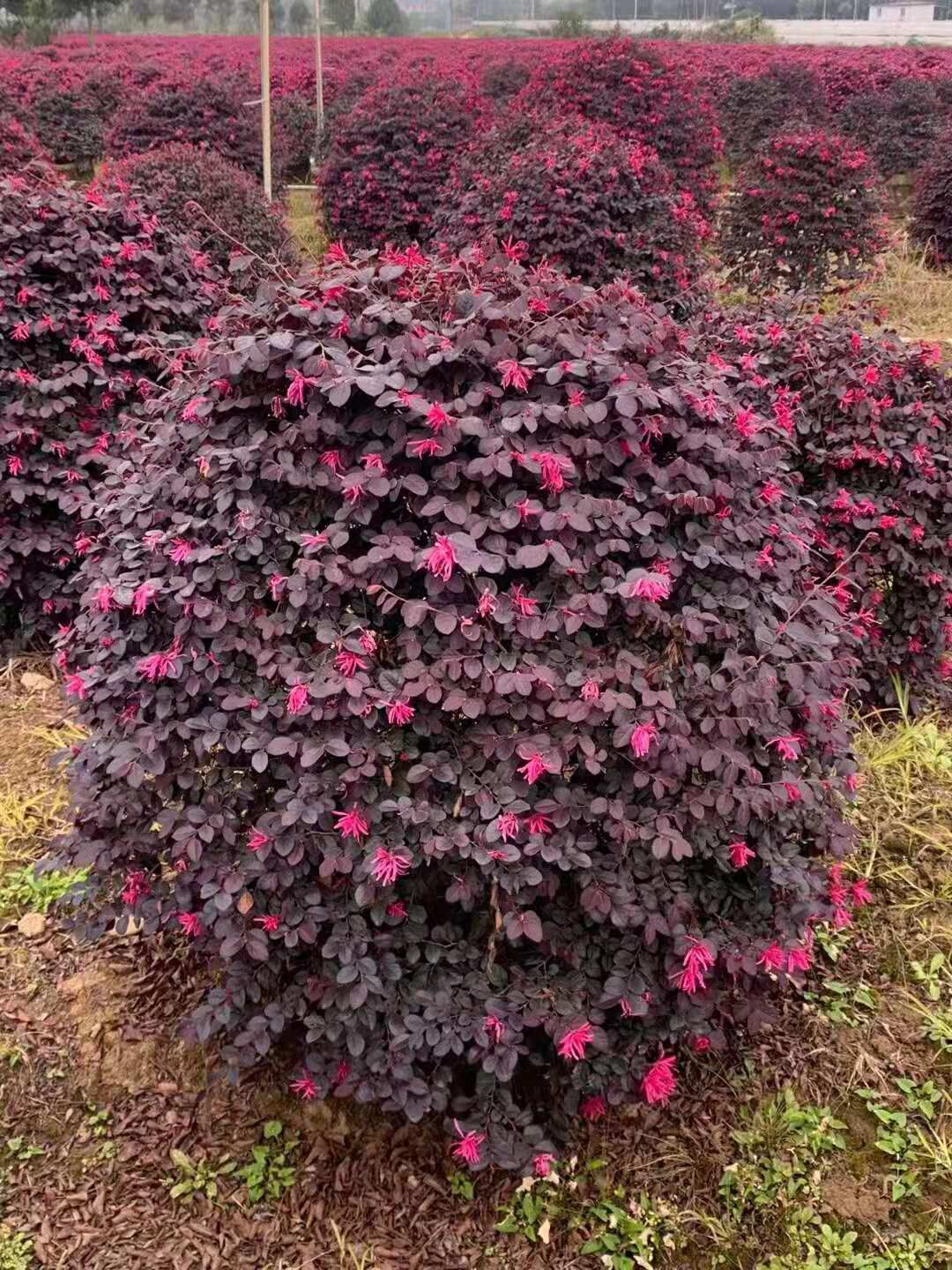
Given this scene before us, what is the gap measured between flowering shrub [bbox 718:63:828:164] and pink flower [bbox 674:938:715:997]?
13730 mm

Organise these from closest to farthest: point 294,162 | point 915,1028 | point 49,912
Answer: point 915,1028
point 49,912
point 294,162

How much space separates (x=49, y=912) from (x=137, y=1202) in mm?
851

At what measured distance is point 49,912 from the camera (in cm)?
273

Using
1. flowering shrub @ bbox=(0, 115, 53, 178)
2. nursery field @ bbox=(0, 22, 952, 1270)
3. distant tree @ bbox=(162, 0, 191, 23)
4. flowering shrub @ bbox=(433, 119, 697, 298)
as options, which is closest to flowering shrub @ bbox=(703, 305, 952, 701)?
nursery field @ bbox=(0, 22, 952, 1270)

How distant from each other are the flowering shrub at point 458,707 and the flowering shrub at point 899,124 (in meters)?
12.3

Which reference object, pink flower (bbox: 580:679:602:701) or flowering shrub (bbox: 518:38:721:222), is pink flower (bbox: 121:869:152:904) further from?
flowering shrub (bbox: 518:38:721:222)

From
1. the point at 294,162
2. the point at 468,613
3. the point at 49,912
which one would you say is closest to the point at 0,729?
the point at 49,912

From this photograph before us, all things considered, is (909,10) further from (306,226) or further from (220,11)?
(306,226)

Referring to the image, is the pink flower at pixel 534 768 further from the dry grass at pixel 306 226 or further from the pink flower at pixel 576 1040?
the dry grass at pixel 306 226

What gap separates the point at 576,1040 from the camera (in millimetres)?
1835

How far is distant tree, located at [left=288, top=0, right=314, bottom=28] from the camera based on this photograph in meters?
33.2

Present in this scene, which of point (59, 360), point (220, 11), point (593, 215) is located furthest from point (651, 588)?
point (220, 11)

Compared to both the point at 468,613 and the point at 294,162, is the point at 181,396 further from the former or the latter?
the point at 294,162

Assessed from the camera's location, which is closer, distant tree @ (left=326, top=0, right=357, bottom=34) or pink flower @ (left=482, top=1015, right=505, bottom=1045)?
pink flower @ (left=482, top=1015, right=505, bottom=1045)
